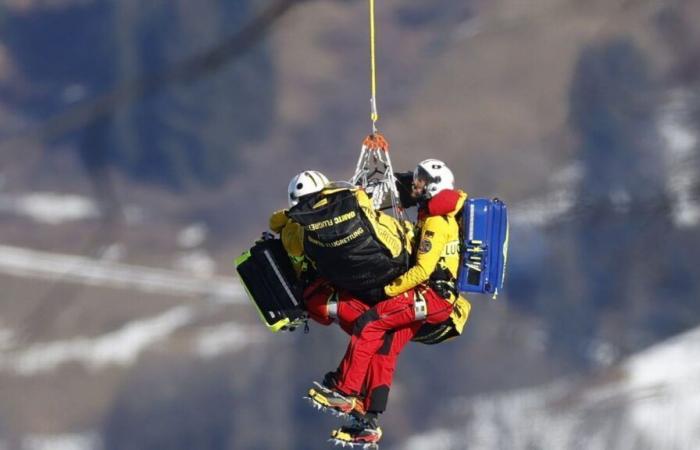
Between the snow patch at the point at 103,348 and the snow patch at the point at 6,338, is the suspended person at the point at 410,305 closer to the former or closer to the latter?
the snow patch at the point at 103,348

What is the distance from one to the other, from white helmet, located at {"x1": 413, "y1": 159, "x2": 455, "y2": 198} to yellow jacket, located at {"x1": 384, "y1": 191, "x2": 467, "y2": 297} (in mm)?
144

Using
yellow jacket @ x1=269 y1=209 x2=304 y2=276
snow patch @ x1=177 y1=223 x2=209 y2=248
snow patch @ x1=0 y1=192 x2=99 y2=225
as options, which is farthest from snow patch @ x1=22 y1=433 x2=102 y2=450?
yellow jacket @ x1=269 y1=209 x2=304 y2=276

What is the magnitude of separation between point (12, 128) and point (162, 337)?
493 cm

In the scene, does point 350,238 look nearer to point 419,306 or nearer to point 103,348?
point 419,306

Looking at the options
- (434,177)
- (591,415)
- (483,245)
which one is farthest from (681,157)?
(434,177)

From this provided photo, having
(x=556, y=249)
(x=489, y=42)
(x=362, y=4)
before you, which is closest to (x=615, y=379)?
(x=556, y=249)

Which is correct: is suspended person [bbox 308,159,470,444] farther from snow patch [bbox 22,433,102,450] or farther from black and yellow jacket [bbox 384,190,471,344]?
snow patch [bbox 22,433,102,450]

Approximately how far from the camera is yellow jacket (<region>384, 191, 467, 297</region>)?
28.9 feet

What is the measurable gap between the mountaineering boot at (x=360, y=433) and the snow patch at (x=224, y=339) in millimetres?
14160

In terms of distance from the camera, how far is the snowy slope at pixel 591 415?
74.6ft

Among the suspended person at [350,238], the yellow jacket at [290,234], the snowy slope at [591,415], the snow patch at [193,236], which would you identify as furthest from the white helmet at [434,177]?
the snow patch at [193,236]

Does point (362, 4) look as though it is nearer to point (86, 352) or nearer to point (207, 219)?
point (207, 219)

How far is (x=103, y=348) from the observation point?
76.6 feet

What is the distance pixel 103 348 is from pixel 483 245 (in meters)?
15.4
